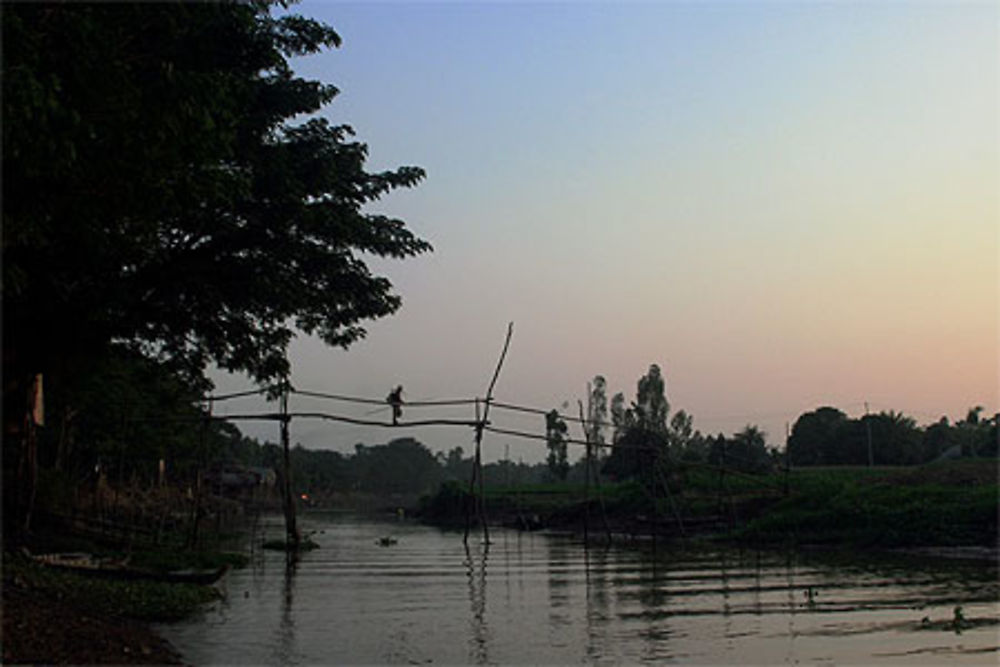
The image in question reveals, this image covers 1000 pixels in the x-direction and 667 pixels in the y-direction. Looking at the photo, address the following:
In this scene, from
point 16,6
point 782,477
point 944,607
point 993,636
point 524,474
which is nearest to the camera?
point 16,6

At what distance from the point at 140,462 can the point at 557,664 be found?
97.2 ft

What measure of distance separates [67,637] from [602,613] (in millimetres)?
8563

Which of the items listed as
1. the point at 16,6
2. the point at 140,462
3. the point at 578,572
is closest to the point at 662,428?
the point at 140,462

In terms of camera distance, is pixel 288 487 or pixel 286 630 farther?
pixel 288 487

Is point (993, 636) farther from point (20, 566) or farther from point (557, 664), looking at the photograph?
point (20, 566)

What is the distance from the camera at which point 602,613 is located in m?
14.8

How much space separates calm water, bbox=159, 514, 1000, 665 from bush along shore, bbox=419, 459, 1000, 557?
293 cm

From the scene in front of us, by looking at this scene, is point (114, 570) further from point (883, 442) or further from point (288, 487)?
point (883, 442)

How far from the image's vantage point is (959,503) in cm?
2541

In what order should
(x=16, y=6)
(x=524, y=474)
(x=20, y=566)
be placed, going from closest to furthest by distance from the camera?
1. (x=16, y=6)
2. (x=20, y=566)
3. (x=524, y=474)

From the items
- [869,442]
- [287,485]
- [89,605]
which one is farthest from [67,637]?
[869,442]

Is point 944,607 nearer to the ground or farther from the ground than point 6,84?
Answer: nearer to the ground

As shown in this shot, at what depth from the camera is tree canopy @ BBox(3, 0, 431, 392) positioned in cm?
786

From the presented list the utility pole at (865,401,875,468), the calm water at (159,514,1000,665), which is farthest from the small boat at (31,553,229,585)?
the utility pole at (865,401,875,468)
